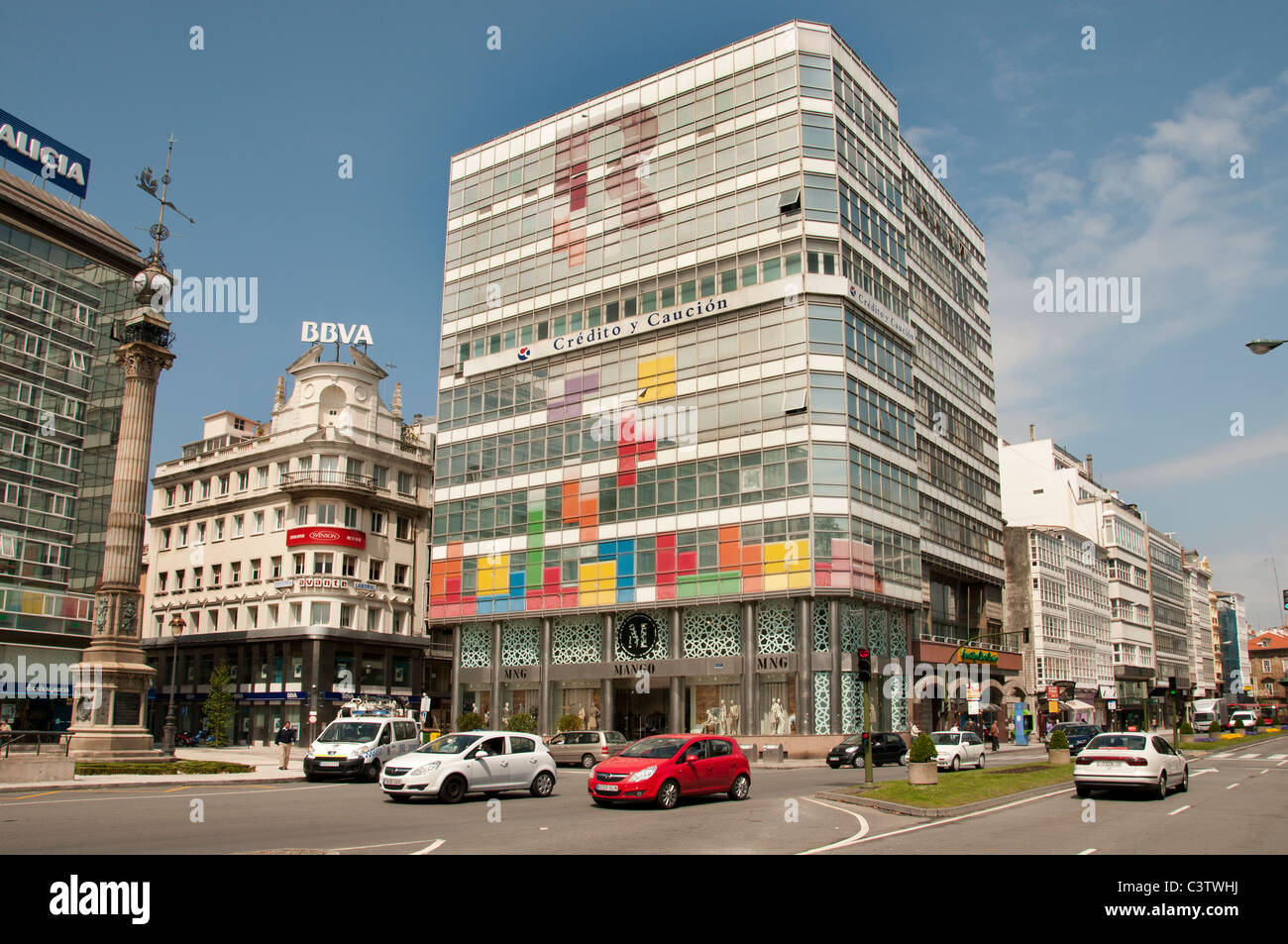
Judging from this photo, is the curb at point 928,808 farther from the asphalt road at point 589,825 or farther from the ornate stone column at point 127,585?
the ornate stone column at point 127,585

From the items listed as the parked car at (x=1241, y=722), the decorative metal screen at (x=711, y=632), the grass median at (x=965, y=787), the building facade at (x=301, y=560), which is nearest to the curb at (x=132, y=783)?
the grass median at (x=965, y=787)

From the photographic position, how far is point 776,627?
47.9 m

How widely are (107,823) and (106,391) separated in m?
62.6

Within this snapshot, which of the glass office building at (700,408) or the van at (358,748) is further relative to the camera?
the glass office building at (700,408)

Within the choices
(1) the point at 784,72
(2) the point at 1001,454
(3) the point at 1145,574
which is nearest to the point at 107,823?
(1) the point at 784,72

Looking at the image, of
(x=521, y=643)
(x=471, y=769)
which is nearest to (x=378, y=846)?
(x=471, y=769)

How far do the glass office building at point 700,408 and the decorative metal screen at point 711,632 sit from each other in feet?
0.42

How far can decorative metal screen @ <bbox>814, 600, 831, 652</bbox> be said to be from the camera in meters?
46.7

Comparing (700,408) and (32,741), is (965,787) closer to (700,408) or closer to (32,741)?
(32,741)

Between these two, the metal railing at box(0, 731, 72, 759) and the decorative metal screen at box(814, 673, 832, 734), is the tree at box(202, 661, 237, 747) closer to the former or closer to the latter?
the metal railing at box(0, 731, 72, 759)

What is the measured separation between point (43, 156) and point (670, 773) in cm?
6962

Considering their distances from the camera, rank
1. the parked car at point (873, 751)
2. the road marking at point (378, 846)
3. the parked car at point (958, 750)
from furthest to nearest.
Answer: the parked car at point (873, 751)
the parked car at point (958, 750)
the road marking at point (378, 846)

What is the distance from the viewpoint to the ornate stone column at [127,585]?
124 feet

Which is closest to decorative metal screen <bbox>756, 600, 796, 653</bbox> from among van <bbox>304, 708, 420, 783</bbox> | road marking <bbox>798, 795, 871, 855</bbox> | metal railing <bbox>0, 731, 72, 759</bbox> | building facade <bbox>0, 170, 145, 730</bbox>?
van <bbox>304, 708, 420, 783</bbox>
